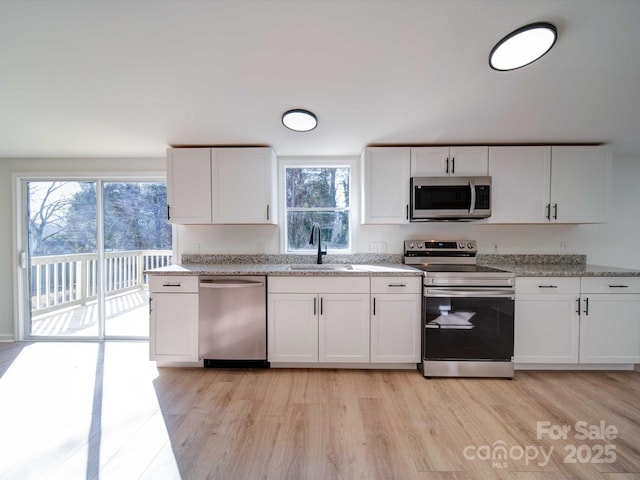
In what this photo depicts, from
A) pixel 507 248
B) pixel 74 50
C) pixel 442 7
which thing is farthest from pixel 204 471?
pixel 507 248

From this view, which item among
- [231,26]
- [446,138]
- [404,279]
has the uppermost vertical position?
[231,26]

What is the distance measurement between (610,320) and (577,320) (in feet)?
0.98

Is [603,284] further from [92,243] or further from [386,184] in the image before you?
[92,243]

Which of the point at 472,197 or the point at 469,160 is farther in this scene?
the point at 469,160

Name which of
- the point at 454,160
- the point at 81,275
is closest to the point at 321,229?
the point at 454,160

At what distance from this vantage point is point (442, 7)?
140cm

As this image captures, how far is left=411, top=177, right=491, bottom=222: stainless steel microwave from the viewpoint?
2438 millimetres

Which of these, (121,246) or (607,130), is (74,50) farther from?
(607,130)

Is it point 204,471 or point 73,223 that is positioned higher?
point 73,223

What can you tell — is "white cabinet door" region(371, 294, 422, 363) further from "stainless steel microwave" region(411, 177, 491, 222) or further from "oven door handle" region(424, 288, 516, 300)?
"stainless steel microwave" region(411, 177, 491, 222)

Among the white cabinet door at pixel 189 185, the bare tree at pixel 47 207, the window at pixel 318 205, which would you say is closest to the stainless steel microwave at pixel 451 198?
the window at pixel 318 205

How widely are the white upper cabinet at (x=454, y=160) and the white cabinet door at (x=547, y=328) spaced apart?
1319mm

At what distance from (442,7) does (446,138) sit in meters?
1.26

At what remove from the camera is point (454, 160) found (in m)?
2.54
